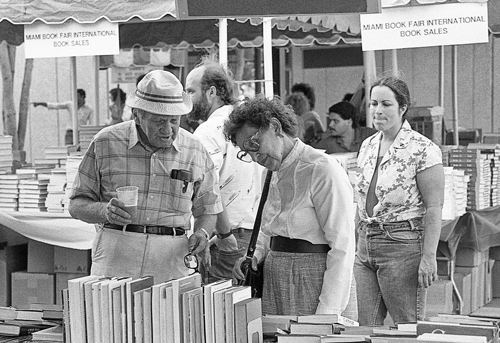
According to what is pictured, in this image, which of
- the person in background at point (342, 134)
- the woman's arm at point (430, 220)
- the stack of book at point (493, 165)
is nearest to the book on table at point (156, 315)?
the woman's arm at point (430, 220)

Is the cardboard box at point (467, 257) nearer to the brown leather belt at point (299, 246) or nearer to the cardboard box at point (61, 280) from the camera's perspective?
the cardboard box at point (61, 280)

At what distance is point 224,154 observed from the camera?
4270 mm

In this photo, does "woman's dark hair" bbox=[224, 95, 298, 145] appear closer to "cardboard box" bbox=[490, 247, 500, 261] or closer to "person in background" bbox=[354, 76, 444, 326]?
"person in background" bbox=[354, 76, 444, 326]

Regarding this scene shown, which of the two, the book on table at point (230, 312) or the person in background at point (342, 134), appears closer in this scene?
the book on table at point (230, 312)

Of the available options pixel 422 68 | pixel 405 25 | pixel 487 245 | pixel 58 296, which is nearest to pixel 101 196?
pixel 405 25

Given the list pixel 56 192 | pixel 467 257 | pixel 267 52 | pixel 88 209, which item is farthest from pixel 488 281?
pixel 88 209

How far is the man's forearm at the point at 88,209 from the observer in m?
3.37

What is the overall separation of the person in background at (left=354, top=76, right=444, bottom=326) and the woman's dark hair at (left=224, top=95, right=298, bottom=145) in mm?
927

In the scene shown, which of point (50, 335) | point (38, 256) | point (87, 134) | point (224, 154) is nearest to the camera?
point (50, 335)

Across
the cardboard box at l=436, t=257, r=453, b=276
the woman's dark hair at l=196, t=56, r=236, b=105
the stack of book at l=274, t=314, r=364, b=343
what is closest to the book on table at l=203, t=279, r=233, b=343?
the stack of book at l=274, t=314, r=364, b=343

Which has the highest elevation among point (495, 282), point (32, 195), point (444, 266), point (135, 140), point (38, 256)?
point (135, 140)

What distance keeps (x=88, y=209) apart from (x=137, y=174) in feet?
0.80

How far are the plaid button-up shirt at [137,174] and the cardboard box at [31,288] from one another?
3100mm

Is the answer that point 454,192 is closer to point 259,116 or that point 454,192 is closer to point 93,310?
point 259,116
